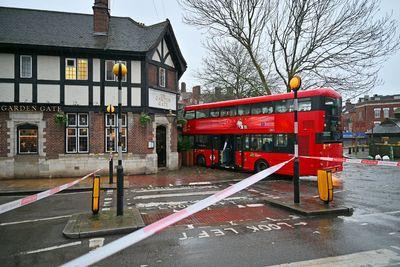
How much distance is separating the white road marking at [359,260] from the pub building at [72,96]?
457 inches

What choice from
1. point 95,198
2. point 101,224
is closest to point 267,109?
point 95,198

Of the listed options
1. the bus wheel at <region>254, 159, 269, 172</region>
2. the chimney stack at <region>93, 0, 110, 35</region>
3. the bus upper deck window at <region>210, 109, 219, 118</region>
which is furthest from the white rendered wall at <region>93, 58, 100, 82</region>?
the bus wheel at <region>254, 159, 269, 172</region>

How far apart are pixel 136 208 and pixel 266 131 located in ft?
30.2

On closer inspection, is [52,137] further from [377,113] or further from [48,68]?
[377,113]

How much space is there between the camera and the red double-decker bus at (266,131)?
43.8 ft

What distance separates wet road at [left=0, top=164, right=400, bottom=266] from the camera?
4.92 metres

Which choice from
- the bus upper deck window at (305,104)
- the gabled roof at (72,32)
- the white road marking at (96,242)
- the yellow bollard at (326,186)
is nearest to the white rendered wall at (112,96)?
the gabled roof at (72,32)

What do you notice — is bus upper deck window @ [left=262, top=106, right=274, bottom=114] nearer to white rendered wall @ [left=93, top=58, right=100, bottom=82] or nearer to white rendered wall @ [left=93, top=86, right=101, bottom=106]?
white rendered wall @ [left=93, top=86, right=101, bottom=106]

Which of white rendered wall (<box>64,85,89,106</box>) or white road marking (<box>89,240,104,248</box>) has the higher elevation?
white rendered wall (<box>64,85,89,106</box>)

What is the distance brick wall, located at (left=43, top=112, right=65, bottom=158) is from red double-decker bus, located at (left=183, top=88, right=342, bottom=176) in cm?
880

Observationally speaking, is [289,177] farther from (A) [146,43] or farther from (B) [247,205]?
(A) [146,43]

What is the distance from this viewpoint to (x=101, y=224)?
6613 mm

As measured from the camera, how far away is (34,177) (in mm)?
15078

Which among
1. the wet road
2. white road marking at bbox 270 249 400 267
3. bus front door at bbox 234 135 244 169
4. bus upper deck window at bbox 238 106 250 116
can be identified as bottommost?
the wet road
